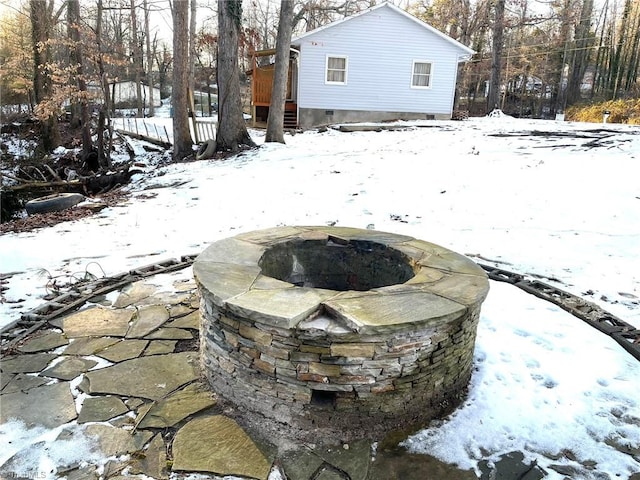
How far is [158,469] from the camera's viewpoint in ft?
7.06

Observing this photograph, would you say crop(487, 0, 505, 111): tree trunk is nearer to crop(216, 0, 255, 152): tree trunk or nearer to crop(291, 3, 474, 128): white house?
crop(291, 3, 474, 128): white house

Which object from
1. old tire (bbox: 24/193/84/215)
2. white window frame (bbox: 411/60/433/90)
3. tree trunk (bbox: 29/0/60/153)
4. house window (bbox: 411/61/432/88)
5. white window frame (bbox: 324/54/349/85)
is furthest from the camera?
house window (bbox: 411/61/432/88)

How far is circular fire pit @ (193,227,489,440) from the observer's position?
2297mm

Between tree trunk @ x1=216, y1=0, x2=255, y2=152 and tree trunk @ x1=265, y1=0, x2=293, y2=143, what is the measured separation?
2.96 feet

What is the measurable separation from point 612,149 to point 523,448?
27.2 ft

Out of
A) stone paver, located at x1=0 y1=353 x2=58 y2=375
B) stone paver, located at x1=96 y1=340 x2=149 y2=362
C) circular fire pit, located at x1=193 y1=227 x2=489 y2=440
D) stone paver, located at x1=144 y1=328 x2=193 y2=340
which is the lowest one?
stone paver, located at x1=0 y1=353 x2=58 y2=375

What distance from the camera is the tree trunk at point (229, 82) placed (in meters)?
10.4

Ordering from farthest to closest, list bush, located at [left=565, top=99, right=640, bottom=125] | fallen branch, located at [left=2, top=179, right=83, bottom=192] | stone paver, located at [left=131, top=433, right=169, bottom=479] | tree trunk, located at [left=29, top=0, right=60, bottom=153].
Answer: bush, located at [left=565, top=99, right=640, bottom=125], tree trunk, located at [left=29, top=0, right=60, bottom=153], fallen branch, located at [left=2, top=179, right=83, bottom=192], stone paver, located at [left=131, top=433, right=169, bottom=479]

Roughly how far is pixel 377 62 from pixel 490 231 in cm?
1271

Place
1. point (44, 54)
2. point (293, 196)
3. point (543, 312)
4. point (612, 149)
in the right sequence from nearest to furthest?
point (543, 312) → point (293, 196) → point (612, 149) → point (44, 54)

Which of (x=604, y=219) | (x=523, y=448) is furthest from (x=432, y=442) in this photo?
(x=604, y=219)

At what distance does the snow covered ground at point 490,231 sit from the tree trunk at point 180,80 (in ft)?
3.75

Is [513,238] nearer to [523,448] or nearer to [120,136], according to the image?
[523,448]

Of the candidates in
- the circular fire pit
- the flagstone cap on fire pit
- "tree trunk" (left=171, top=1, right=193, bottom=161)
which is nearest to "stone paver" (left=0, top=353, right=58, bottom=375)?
the circular fire pit
